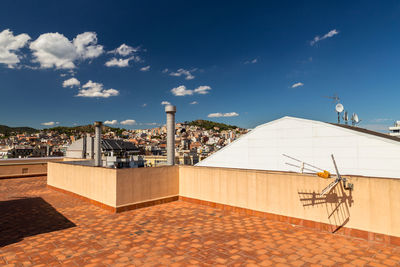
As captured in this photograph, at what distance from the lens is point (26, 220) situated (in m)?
8.37

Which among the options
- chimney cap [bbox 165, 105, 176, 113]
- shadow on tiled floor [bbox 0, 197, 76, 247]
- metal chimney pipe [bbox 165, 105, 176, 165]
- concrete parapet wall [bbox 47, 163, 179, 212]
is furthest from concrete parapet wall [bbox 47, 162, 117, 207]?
chimney cap [bbox 165, 105, 176, 113]

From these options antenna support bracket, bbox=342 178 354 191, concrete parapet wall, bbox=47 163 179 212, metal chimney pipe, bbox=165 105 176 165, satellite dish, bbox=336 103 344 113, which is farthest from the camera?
satellite dish, bbox=336 103 344 113

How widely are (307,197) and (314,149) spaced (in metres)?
4.99

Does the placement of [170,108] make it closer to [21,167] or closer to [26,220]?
[26,220]

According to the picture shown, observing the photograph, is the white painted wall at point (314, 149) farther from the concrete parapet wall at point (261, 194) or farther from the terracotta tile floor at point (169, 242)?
the terracotta tile floor at point (169, 242)

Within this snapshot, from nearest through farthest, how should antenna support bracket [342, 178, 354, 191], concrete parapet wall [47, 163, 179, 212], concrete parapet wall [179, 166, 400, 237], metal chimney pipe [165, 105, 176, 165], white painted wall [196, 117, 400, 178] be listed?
concrete parapet wall [179, 166, 400, 237]
antenna support bracket [342, 178, 354, 191]
concrete parapet wall [47, 163, 179, 212]
white painted wall [196, 117, 400, 178]
metal chimney pipe [165, 105, 176, 165]

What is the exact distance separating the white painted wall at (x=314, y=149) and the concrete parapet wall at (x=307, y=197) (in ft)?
14.9

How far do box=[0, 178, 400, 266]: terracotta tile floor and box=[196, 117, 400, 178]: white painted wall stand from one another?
17.0ft

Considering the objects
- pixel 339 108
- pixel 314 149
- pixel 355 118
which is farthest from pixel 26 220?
pixel 355 118

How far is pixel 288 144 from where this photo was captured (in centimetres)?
1252

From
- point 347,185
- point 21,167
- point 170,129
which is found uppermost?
point 170,129

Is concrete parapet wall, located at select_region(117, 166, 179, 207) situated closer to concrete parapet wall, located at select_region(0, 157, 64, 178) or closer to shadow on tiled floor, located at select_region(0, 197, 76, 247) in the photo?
shadow on tiled floor, located at select_region(0, 197, 76, 247)

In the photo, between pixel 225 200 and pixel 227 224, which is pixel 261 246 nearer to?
pixel 227 224

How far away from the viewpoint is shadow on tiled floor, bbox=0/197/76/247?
7.04 meters
